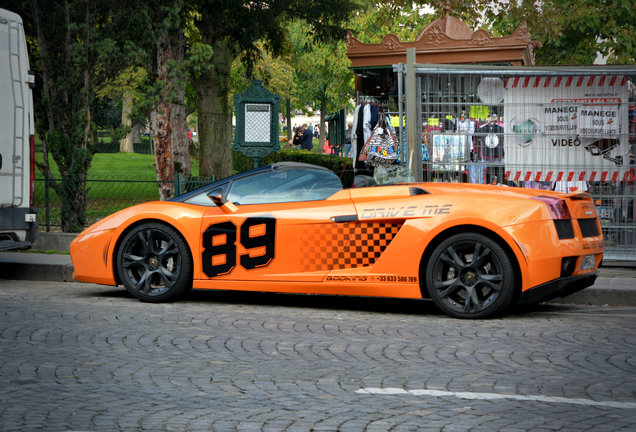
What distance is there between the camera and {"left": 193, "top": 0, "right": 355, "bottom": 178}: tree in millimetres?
22609

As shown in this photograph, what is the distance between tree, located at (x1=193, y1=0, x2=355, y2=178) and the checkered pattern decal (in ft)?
47.9

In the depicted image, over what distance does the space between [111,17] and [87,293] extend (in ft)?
22.0

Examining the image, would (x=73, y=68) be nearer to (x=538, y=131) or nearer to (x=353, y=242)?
(x=538, y=131)

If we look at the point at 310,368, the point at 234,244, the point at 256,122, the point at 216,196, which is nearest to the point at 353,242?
the point at 234,244

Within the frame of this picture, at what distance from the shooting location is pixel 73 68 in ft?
44.9

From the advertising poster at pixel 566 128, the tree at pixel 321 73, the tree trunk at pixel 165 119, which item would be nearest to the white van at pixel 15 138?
the tree trunk at pixel 165 119

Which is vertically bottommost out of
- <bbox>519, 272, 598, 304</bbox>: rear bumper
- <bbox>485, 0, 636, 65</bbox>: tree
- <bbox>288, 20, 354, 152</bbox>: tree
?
<bbox>519, 272, 598, 304</bbox>: rear bumper

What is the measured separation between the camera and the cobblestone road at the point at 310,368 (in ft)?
14.8

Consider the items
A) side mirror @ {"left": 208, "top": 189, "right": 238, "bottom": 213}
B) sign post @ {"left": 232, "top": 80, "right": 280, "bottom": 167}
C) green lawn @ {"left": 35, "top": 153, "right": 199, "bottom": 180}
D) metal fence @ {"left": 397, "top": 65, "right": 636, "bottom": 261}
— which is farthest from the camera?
green lawn @ {"left": 35, "top": 153, "right": 199, "bottom": 180}

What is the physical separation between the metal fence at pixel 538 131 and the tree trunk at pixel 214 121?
1457 cm

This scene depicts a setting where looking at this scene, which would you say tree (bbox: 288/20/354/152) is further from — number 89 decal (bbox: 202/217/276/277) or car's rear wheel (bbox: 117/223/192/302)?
number 89 decal (bbox: 202/217/276/277)

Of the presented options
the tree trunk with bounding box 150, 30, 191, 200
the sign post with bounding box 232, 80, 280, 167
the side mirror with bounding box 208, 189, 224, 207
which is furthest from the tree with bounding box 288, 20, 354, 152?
the side mirror with bounding box 208, 189, 224, 207

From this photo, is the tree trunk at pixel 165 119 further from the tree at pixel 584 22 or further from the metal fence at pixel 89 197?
the tree at pixel 584 22

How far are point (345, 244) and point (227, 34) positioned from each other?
16981mm
